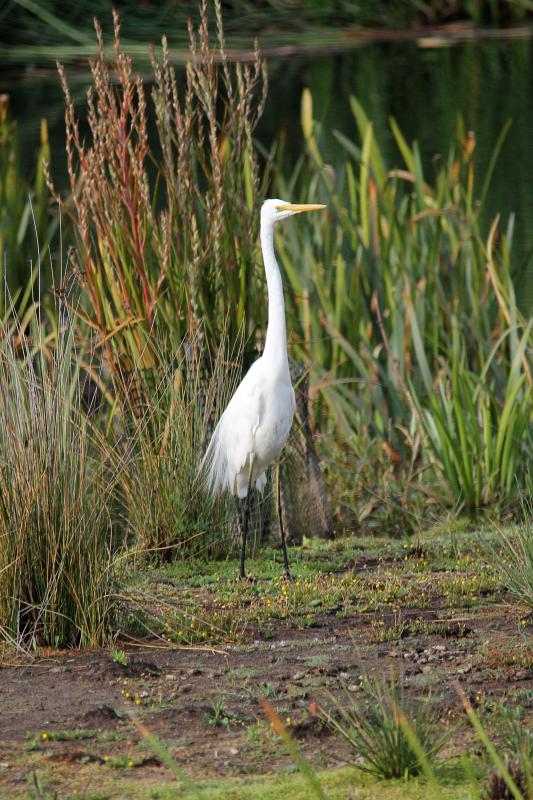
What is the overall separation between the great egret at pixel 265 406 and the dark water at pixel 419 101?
3.58m

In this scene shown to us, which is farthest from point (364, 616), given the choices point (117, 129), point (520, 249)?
point (520, 249)

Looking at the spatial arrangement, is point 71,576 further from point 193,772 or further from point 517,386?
point 517,386

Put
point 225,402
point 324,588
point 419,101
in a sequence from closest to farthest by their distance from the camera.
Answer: point 324,588, point 225,402, point 419,101

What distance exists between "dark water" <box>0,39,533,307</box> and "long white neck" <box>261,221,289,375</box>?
357 centimetres

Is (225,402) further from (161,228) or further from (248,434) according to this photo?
(161,228)

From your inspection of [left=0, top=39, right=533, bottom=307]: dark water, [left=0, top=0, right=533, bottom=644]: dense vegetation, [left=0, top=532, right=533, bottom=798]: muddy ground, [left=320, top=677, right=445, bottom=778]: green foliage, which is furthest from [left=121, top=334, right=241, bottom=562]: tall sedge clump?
[left=0, top=39, right=533, bottom=307]: dark water

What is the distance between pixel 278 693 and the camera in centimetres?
283

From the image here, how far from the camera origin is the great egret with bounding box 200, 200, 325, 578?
3.97 m

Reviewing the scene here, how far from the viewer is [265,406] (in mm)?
3979

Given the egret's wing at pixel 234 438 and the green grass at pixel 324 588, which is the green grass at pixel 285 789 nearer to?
the green grass at pixel 324 588

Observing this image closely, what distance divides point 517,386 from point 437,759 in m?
2.45

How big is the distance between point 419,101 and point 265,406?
572 centimetres

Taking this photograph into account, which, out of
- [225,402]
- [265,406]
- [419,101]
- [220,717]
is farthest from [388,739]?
[419,101]

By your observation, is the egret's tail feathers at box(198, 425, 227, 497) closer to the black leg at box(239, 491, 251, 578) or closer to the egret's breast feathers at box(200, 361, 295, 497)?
the egret's breast feathers at box(200, 361, 295, 497)
